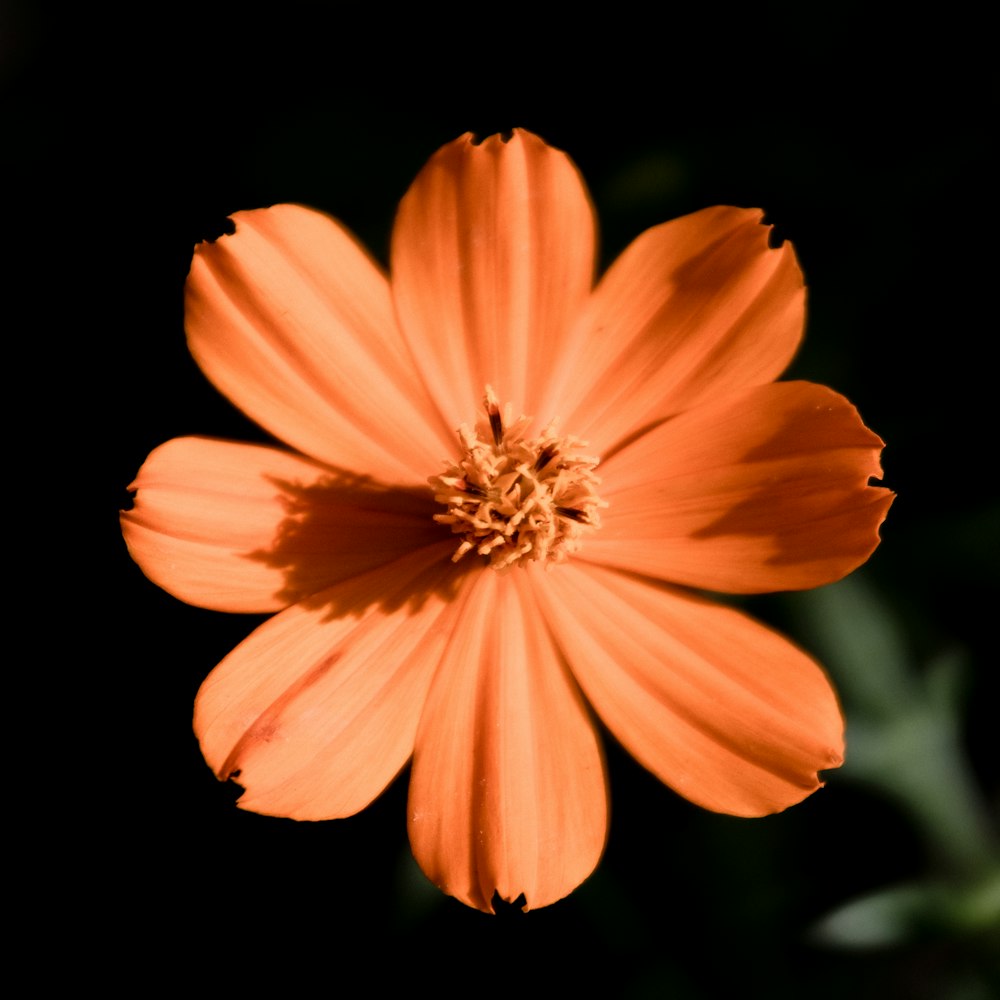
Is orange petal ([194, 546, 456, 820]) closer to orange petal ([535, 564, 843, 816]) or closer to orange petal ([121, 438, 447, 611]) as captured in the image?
orange petal ([121, 438, 447, 611])

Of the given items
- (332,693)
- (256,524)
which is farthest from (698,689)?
(256,524)

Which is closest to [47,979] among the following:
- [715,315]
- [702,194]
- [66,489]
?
[66,489]

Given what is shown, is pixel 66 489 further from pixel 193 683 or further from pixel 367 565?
pixel 367 565

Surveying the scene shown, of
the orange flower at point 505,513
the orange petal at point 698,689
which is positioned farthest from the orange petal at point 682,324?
the orange petal at point 698,689

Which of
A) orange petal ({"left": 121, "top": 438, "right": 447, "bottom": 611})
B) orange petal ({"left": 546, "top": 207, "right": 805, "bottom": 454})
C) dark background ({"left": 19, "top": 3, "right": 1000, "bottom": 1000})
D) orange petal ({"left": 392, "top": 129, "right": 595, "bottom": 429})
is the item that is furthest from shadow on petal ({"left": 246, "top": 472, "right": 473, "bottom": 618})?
dark background ({"left": 19, "top": 3, "right": 1000, "bottom": 1000})

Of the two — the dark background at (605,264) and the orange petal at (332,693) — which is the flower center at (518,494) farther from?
the dark background at (605,264)
